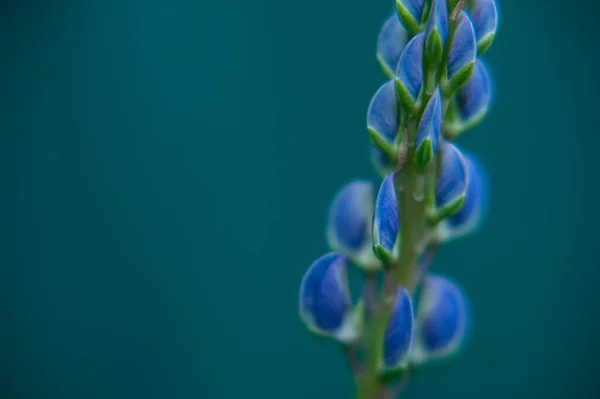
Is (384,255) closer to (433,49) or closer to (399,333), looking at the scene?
(399,333)

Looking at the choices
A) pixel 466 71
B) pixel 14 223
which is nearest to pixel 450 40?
pixel 466 71

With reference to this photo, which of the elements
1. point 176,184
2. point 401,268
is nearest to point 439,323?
point 401,268

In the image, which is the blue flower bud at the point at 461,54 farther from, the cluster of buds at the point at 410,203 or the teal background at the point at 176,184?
the teal background at the point at 176,184

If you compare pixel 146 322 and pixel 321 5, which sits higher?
pixel 321 5

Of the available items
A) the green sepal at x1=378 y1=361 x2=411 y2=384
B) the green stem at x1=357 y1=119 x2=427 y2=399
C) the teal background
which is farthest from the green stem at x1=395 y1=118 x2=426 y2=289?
the teal background

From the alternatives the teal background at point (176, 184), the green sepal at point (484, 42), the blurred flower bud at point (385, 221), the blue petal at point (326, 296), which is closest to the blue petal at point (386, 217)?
the blurred flower bud at point (385, 221)

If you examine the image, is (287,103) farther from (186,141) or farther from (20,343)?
(20,343)
